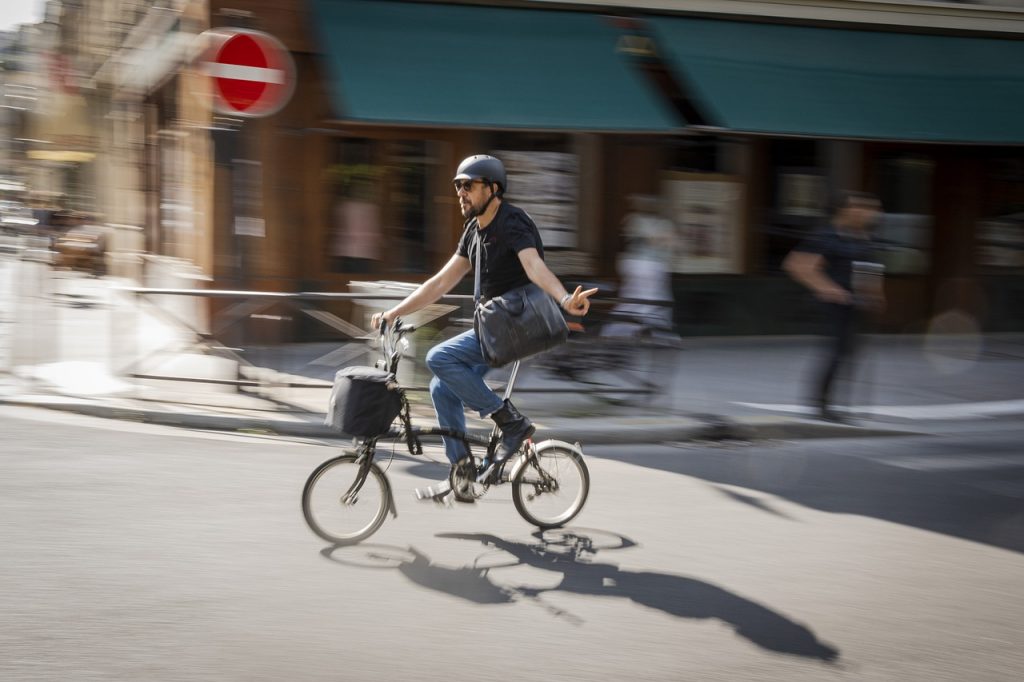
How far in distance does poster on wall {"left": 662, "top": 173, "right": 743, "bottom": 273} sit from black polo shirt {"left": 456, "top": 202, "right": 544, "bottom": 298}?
9219 mm

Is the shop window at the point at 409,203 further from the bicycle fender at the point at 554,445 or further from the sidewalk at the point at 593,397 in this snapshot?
the bicycle fender at the point at 554,445

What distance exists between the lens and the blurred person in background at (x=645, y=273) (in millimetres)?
9492

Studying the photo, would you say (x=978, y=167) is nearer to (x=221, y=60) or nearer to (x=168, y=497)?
(x=221, y=60)

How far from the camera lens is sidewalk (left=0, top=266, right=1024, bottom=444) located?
8.68 m

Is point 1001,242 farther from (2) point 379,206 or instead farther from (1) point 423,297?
(1) point 423,297

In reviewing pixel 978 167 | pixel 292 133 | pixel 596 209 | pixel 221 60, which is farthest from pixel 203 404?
pixel 978 167

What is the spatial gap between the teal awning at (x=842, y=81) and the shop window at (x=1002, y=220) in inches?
45.9

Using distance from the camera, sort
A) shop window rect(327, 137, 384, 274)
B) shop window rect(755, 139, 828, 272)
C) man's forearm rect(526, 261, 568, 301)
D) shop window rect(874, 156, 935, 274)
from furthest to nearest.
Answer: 1. shop window rect(874, 156, 935, 274)
2. shop window rect(755, 139, 828, 272)
3. shop window rect(327, 137, 384, 274)
4. man's forearm rect(526, 261, 568, 301)

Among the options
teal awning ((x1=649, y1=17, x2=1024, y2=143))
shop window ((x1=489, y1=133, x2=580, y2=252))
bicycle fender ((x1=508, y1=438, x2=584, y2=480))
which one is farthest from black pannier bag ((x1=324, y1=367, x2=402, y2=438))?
teal awning ((x1=649, y1=17, x2=1024, y2=143))

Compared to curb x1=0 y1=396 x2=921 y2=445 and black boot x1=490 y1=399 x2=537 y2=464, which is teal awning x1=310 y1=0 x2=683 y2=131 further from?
black boot x1=490 y1=399 x2=537 y2=464

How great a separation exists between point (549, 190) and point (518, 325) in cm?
887

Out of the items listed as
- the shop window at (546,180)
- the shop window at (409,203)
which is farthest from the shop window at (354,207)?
the shop window at (546,180)

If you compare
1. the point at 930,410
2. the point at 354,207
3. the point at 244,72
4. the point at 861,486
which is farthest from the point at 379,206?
the point at 861,486

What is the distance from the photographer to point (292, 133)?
13094 millimetres
